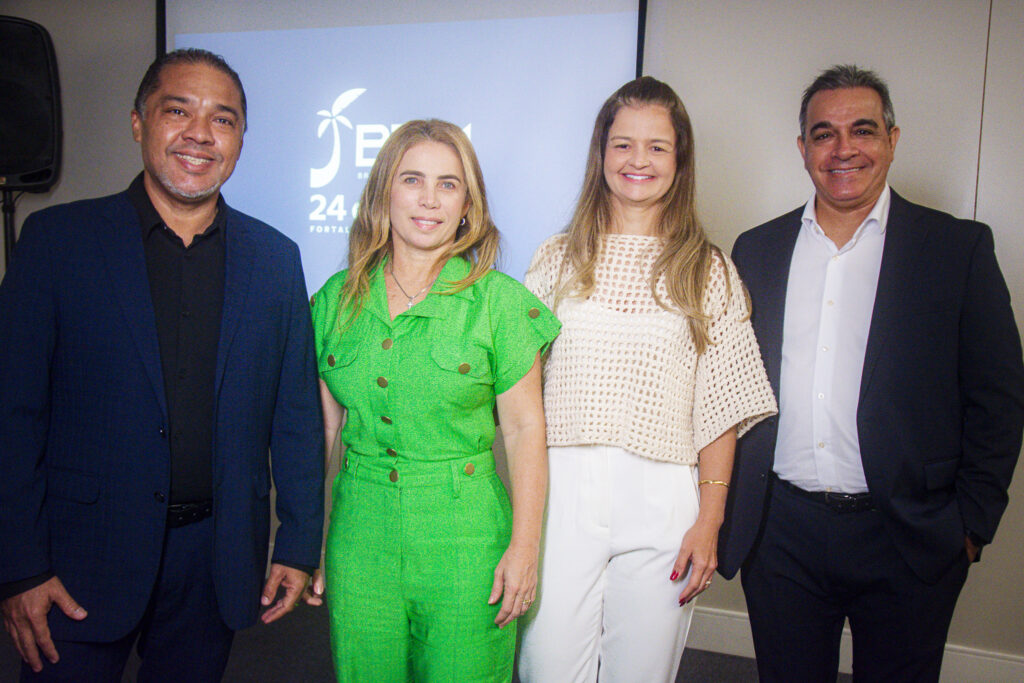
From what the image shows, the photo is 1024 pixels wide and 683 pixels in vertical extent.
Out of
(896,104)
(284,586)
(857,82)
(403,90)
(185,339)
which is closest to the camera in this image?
(185,339)

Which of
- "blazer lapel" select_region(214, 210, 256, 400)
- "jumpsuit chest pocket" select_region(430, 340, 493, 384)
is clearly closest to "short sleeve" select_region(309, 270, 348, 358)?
"blazer lapel" select_region(214, 210, 256, 400)

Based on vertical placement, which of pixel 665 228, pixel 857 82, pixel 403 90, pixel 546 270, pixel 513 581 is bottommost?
pixel 513 581

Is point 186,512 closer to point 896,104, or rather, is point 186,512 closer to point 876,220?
point 876,220

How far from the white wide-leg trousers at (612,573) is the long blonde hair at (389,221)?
492 millimetres

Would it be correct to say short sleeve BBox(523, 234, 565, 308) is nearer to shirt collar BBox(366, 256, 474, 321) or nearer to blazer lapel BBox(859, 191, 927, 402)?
shirt collar BBox(366, 256, 474, 321)

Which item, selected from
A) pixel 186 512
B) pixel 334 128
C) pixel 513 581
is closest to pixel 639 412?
pixel 513 581

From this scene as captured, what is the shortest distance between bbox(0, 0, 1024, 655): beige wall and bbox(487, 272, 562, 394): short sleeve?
57.4 inches

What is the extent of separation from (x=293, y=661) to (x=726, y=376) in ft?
6.48

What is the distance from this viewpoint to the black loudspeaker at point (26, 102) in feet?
9.62

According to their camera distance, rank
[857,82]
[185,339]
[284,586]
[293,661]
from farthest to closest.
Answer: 1. [293,661]
2. [857,82]
3. [284,586]
4. [185,339]

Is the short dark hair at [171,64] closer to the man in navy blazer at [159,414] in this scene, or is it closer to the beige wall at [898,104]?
the man in navy blazer at [159,414]

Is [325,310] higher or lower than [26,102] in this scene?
lower

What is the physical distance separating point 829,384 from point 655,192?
605 mm

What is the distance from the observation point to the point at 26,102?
2943mm
